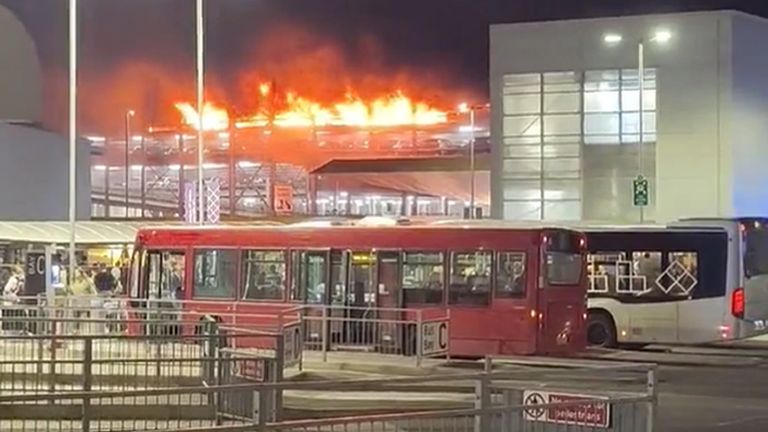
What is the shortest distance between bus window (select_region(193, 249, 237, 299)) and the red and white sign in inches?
688

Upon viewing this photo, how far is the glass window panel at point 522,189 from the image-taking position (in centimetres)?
5562

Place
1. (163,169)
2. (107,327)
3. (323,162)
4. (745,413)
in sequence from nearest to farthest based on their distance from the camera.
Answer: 1. (745,413)
2. (107,327)
3. (323,162)
4. (163,169)

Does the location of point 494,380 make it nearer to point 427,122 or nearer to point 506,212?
point 506,212

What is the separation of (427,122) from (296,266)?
65.1m

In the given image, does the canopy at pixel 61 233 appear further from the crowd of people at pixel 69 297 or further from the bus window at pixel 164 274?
the bus window at pixel 164 274

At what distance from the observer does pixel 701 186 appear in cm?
5144

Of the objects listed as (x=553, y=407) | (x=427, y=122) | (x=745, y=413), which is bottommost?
(x=745, y=413)

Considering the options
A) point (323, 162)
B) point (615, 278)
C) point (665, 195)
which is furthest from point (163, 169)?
point (615, 278)

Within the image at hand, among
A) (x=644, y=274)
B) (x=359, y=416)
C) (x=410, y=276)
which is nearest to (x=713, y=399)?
(x=410, y=276)

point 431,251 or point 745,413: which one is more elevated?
point 431,251

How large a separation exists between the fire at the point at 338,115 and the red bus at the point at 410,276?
62.6 metres

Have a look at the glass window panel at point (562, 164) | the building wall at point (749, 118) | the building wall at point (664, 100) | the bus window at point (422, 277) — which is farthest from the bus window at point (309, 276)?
the glass window panel at point (562, 164)

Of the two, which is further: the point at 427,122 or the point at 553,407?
the point at 427,122

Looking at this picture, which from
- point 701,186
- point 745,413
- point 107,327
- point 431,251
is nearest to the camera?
point 745,413
